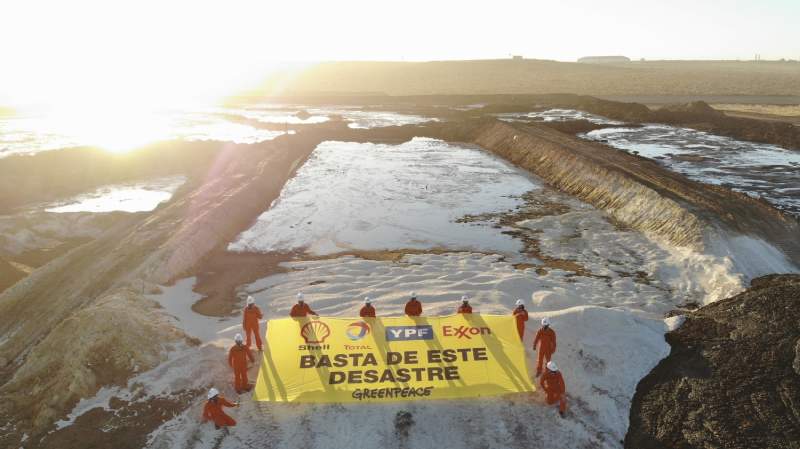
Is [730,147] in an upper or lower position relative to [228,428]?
upper

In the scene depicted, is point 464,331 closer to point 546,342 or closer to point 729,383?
point 546,342

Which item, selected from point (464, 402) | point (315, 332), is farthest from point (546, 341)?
point (315, 332)

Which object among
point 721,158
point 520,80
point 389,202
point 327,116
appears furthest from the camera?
point 520,80

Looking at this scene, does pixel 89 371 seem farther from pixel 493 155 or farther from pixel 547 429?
pixel 493 155

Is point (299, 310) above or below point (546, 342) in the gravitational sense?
above

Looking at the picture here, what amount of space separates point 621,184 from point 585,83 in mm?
100094

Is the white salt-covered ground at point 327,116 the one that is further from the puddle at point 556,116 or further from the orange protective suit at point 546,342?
the orange protective suit at point 546,342

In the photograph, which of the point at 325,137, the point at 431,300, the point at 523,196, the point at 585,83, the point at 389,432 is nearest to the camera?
the point at 389,432

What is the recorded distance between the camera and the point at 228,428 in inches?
388

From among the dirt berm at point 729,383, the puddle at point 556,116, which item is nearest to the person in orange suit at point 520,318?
the dirt berm at point 729,383

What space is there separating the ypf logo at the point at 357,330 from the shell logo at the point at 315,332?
492 millimetres

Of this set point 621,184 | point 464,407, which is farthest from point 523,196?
point 464,407

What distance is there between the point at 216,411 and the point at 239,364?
1.08 metres

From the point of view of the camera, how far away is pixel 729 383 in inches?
406
